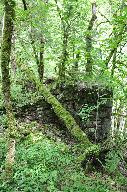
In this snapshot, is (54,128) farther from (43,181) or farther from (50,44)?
(43,181)

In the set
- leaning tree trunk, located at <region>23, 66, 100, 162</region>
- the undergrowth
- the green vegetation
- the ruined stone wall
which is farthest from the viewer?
the ruined stone wall

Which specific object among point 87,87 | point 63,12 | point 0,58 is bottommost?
point 87,87

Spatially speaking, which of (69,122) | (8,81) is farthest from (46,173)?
(69,122)

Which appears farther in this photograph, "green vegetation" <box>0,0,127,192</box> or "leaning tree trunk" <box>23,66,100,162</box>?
"leaning tree trunk" <box>23,66,100,162</box>

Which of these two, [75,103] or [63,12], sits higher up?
[63,12]

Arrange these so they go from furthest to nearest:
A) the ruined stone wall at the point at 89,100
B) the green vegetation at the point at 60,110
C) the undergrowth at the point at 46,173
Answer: the ruined stone wall at the point at 89,100 → the green vegetation at the point at 60,110 → the undergrowth at the point at 46,173

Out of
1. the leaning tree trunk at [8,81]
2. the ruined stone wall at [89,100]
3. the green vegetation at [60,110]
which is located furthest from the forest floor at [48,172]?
the ruined stone wall at [89,100]

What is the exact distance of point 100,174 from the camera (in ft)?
27.5

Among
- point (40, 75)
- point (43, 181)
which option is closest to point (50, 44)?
point (40, 75)

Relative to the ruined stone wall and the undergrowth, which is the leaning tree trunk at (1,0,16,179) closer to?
the undergrowth

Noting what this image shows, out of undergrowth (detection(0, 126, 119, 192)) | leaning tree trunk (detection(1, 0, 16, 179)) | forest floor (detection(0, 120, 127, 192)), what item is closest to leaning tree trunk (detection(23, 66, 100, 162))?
forest floor (detection(0, 120, 127, 192))

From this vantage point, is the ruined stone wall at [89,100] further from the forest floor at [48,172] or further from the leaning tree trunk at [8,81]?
the leaning tree trunk at [8,81]

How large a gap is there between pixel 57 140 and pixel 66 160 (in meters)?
1.76

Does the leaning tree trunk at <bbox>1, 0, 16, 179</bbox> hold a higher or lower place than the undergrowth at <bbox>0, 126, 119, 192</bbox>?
higher
